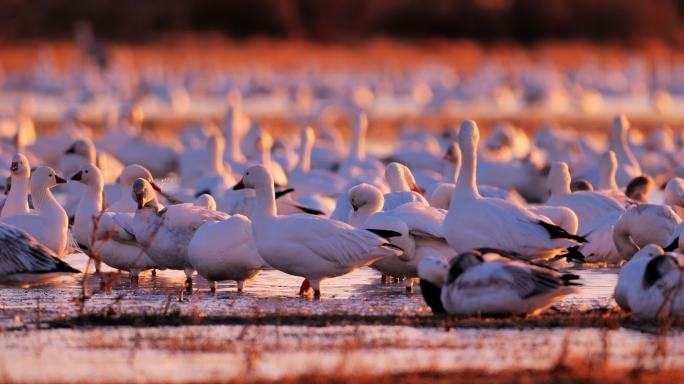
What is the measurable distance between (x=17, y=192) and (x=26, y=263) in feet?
8.43

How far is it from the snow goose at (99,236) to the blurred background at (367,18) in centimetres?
4089

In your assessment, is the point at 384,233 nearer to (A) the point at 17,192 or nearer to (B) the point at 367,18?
(A) the point at 17,192

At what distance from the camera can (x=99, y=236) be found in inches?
414

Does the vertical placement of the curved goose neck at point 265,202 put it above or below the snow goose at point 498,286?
above

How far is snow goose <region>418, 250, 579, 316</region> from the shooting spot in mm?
8234

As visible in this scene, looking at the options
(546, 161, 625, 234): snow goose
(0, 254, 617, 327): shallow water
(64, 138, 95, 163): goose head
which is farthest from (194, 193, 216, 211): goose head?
(64, 138, 95, 163): goose head

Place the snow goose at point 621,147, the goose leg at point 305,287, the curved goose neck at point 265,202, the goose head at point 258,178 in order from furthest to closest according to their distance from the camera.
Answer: the snow goose at point 621,147 → the goose head at point 258,178 → the goose leg at point 305,287 → the curved goose neck at point 265,202

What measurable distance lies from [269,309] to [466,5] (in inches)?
1940

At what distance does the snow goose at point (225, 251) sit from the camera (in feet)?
32.4

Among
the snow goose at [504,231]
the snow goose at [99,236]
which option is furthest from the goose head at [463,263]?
the snow goose at [99,236]

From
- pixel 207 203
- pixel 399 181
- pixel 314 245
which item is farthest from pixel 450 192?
pixel 314 245

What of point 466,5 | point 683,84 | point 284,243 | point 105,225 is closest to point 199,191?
point 105,225

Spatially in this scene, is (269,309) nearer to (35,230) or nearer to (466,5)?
(35,230)

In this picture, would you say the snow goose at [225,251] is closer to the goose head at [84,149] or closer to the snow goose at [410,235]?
the snow goose at [410,235]
